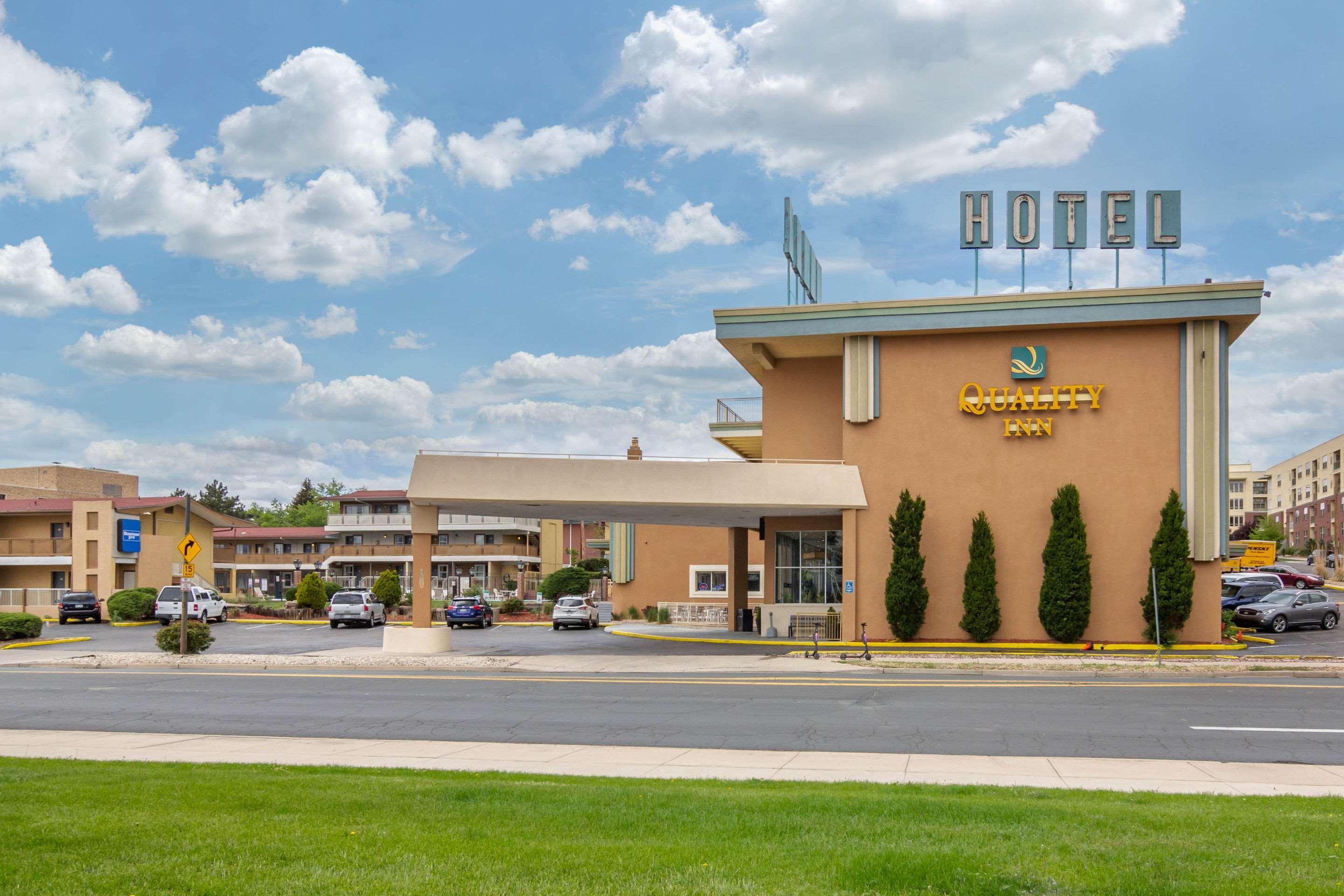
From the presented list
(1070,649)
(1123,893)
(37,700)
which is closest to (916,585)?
(1070,649)

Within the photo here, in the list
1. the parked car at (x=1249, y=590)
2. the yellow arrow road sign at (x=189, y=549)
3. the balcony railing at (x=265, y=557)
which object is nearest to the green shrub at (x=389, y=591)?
the yellow arrow road sign at (x=189, y=549)

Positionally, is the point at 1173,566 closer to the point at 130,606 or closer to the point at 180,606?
the point at 180,606

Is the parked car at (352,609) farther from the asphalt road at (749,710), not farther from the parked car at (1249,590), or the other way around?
the parked car at (1249,590)

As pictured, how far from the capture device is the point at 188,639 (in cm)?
3453

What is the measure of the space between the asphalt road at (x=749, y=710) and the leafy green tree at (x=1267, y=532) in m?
89.4

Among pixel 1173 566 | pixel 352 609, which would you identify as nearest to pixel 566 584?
pixel 352 609

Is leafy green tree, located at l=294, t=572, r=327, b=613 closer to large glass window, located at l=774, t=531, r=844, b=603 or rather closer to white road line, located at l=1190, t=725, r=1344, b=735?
large glass window, located at l=774, t=531, r=844, b=603

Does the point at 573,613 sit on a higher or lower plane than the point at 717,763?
lower

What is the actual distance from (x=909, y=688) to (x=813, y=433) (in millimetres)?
17376

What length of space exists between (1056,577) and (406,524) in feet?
211

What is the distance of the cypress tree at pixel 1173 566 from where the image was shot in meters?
33.3

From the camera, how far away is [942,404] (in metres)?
35.8

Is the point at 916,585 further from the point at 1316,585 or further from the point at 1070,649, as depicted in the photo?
the point at 1316,585

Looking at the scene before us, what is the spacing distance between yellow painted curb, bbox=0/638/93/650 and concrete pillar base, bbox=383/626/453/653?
15062mm
